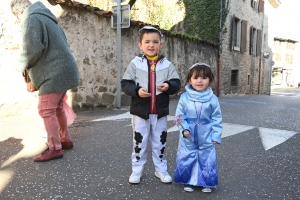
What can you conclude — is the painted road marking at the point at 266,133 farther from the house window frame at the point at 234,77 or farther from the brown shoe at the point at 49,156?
the house window frame at the point at 234,77

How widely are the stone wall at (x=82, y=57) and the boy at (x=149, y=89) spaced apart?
287cm

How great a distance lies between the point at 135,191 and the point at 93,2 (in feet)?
27.9

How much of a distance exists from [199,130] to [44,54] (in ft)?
5.44

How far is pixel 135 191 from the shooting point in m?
2.20

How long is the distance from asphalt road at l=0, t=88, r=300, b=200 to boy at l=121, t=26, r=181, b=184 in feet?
0.80

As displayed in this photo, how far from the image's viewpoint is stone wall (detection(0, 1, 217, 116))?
4.89 metres

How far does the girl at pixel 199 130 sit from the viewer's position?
2168 mm

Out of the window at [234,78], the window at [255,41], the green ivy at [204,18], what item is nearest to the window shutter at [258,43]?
the window at [255,41]

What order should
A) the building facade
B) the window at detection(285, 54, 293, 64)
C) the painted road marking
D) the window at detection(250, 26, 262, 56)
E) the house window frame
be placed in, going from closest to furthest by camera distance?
the painted road marking → the building facade → the house window frame → the window at detection(250, 26, 262, 56) → the window at detection(285, 54, 293, 64)

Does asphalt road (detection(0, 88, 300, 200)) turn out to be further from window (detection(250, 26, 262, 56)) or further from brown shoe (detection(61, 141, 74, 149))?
window (detection(250, 26, 262, 56))

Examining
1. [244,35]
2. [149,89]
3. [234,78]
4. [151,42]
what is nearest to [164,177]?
[149,89]

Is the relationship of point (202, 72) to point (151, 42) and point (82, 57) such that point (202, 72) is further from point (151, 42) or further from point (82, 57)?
point (82, 57)

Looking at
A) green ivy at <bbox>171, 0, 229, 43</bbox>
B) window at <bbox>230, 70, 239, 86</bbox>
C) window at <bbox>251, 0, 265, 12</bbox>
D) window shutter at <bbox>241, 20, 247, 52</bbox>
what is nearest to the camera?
green ivy at <bbox>171, 0, 229, 43</bbox>

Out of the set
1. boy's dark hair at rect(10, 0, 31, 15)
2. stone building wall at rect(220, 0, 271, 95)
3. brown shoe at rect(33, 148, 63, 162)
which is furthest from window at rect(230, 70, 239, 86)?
brown shoe at rect(33, 148, 63, 162)
